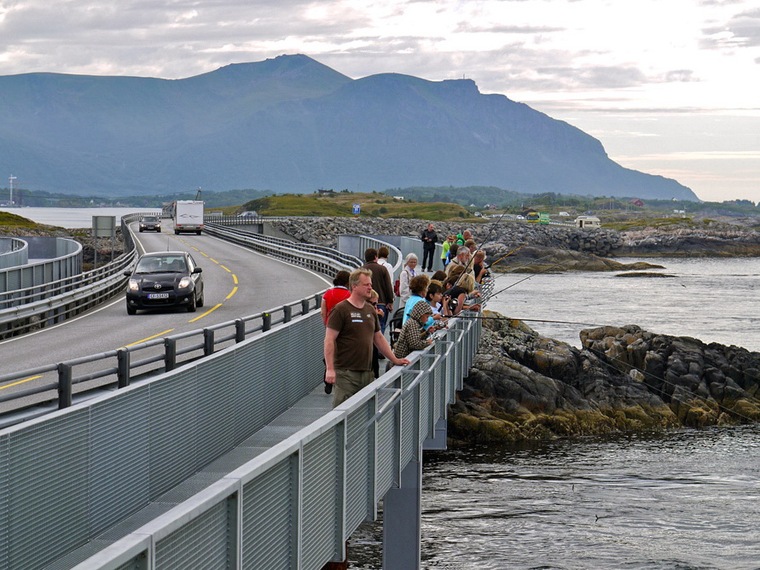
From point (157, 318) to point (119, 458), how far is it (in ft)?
72.7

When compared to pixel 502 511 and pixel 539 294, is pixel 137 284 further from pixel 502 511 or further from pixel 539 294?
pixel 539 294

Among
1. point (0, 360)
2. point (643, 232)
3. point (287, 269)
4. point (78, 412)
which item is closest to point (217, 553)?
point (78, 412)

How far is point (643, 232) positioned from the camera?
198 meters

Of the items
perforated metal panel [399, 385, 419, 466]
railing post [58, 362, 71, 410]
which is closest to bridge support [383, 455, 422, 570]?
perforated metal panel [399, 385, 419, 466]

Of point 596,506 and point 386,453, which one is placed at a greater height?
point 386,453

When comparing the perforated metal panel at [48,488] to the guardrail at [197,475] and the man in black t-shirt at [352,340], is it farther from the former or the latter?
the man in black t-shirt at [352,340]

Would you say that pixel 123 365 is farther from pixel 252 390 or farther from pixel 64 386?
pixel 64 386

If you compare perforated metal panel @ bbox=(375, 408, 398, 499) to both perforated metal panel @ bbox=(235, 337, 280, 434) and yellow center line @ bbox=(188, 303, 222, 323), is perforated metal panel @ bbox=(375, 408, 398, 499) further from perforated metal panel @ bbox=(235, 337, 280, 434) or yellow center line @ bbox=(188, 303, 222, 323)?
yellow center line @ bbox=(188, 303, 222, 323)

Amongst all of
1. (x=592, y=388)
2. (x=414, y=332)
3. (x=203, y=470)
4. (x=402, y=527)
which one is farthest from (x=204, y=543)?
(x=592, y=388)

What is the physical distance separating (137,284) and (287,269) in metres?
21.8

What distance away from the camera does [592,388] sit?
4009 cm

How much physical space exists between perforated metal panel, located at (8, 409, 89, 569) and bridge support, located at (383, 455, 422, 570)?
799 centimetres

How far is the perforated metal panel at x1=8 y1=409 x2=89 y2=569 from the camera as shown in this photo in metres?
7.32

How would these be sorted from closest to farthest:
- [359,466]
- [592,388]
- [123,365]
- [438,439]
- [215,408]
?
[359,466], [215,408], [123,365], [438,439], [592,388]
